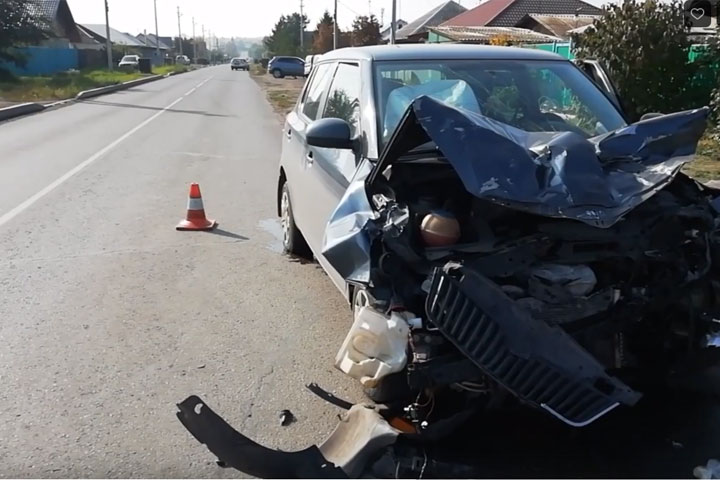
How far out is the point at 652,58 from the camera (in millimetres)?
14320

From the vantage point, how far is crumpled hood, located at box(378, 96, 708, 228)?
324 cm

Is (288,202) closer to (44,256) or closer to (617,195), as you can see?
(44,256)

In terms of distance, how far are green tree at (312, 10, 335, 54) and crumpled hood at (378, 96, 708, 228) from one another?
6153 centimetres

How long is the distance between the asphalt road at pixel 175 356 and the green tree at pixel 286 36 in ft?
247

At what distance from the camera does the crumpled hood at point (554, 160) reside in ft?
10.6

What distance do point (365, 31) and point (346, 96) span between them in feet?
152

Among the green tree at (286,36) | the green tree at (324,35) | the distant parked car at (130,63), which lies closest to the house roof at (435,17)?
the green tree at (324,35)

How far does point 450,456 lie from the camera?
11.2 ft

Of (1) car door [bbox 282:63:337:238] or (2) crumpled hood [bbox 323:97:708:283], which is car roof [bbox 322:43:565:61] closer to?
(1) car door [bbox 282:63:337:238]

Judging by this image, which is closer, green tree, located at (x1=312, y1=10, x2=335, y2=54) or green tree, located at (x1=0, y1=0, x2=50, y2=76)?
green tree, located at (x1=0, y1=0, x2=50, y2=76)

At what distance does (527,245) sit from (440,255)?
1.32ft

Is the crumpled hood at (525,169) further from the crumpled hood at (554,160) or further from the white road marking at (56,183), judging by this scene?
the white road marking at (56,183)

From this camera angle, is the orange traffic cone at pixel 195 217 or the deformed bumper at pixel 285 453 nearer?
the deformed bumper at pixel 285 453

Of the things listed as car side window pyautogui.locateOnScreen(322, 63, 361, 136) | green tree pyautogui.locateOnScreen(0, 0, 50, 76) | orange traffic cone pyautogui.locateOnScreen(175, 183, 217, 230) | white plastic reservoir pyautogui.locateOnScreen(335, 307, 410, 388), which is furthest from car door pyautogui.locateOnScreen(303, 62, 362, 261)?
green tree pyautogui.locateOnScreen(0, 0, 50, 76)
